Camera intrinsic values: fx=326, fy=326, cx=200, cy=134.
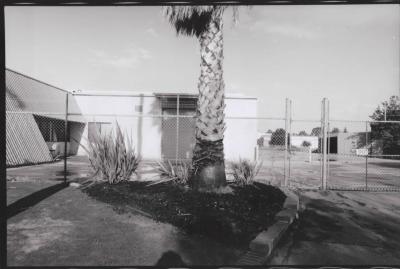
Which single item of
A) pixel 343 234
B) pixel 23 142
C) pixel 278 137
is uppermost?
pixel 278 137

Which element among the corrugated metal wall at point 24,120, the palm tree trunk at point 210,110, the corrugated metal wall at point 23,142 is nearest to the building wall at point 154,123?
the corrugated metal wall at point 24,120

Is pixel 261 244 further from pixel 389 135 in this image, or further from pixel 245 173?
pixel 389 135

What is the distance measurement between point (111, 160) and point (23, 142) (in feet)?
30.3

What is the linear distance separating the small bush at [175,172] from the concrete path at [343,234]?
2.54 m

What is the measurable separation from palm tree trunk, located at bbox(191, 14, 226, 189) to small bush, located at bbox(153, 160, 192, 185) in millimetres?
568

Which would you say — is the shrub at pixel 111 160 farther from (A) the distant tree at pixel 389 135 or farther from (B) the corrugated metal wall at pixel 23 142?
(A) the distant tree at pixel 389 135

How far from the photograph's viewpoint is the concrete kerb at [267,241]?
3.71 metres

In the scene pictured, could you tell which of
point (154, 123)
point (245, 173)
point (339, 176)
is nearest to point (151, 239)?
point (245, 173)

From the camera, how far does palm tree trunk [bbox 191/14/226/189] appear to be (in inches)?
256

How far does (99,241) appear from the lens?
421 cm

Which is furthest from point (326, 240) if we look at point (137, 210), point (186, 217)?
point (137, 210)

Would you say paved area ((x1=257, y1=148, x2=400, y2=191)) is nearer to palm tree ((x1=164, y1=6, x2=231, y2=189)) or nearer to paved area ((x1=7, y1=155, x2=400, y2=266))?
palm tree ((x1=164, y1=6, x2=231, y2=189))

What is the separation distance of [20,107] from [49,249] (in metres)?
13.5

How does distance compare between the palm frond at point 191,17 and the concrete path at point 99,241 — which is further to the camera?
the palm frond at point 191,17
